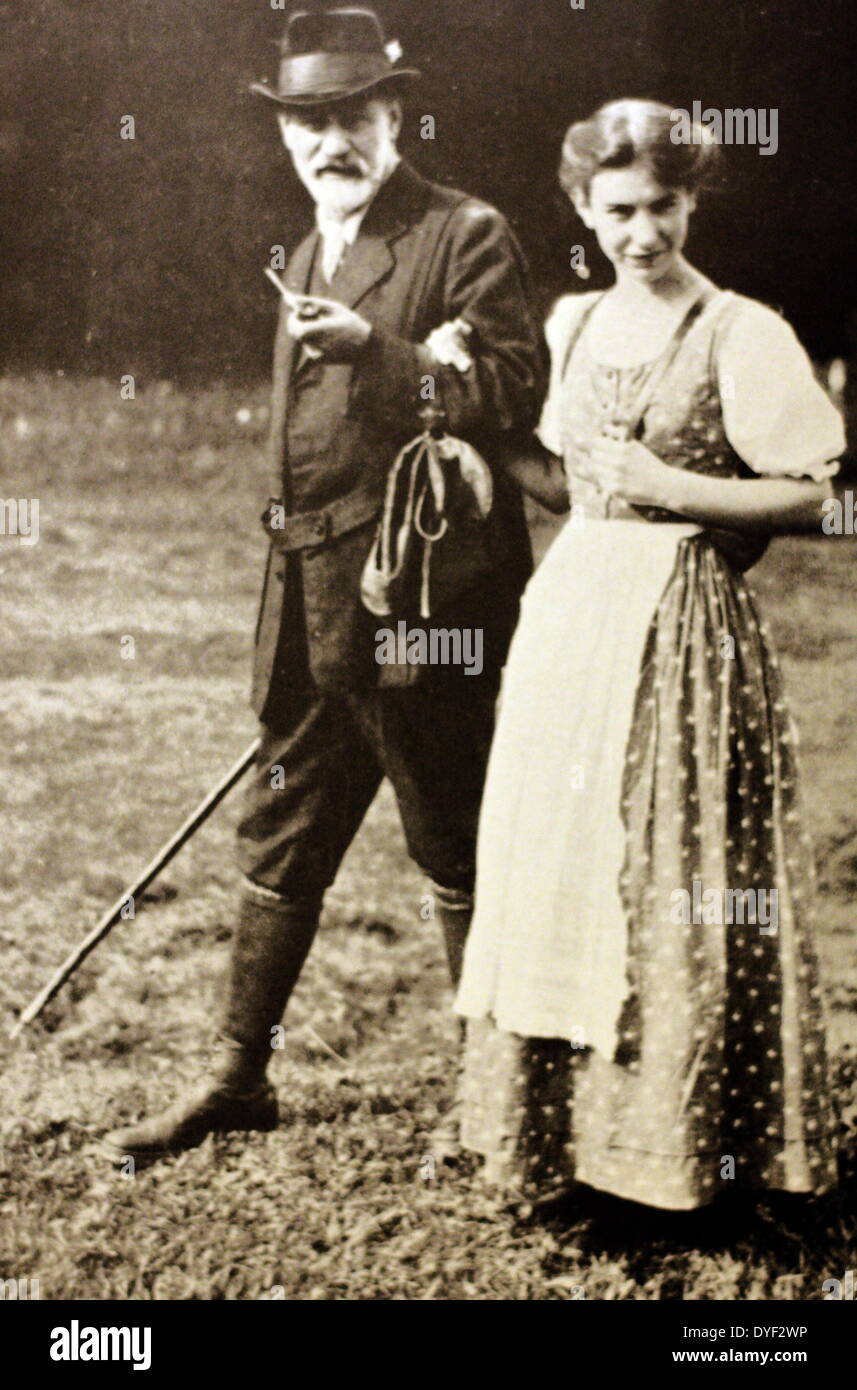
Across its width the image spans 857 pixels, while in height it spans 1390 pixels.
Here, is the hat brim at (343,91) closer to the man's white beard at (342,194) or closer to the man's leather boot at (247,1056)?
the man's white beard at (342,194)

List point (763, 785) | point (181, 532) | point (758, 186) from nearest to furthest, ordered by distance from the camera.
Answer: point (763, 785), point (758, 186), point (181, 532)

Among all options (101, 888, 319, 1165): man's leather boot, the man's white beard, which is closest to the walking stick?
(101, 888, 319, 1165): man's leather boot

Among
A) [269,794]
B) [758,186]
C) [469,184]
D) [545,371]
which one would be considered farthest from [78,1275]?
[758,186]

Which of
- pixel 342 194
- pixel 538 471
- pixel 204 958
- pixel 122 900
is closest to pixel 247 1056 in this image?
pixel 204 958

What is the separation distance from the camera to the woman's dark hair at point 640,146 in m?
2.73

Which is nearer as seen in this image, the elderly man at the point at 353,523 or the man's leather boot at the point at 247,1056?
the elderly man at the point at 353,523

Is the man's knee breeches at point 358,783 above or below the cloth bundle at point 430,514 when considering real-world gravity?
below

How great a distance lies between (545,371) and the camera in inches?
110

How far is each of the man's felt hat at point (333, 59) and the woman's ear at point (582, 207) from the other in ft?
1.28

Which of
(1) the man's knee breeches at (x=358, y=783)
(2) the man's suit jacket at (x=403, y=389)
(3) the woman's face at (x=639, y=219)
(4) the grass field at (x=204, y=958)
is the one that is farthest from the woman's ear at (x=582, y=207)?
(1) the man's knee breeches at (x=358, y=783)

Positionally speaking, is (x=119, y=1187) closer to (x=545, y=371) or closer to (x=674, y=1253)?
(x=674, y=1253)

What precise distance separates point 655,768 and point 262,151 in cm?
141

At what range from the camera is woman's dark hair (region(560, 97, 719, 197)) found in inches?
108
